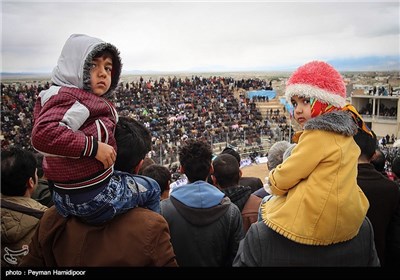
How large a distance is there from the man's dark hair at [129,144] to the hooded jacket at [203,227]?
0.46 m

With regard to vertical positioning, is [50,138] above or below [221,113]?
above

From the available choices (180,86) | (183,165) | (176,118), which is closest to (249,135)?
(176,118)

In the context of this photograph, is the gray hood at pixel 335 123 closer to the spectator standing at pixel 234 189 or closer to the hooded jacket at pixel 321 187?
the hooded jacket at pixel 321 187

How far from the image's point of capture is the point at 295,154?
124 cm

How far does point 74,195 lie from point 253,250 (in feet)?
2.23

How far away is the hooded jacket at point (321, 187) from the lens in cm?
120

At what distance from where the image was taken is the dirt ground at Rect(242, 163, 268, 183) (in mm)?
14930

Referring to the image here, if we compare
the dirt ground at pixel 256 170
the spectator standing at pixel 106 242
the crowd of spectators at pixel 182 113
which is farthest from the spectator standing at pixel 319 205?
the dirt ground at pixel 256 170

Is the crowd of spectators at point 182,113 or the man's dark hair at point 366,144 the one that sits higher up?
the man's dark hair at point 366,144

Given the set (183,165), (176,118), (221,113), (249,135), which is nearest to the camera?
(183,165)

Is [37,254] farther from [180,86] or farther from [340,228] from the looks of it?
[180,86]
